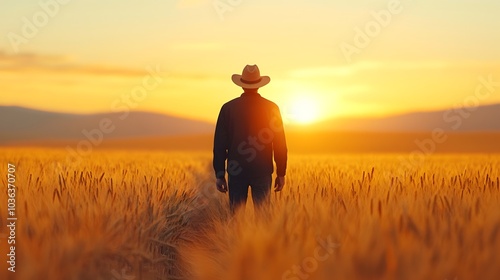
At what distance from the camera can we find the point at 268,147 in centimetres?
795

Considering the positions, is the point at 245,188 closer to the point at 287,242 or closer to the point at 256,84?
the point at 256,84

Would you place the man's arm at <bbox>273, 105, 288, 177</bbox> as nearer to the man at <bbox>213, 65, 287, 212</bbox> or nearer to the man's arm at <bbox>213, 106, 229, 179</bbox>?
the man at <bbox>213, 65, 287, 212</bbox>

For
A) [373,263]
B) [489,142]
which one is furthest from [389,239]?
[489,142]

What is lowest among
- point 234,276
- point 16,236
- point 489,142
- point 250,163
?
point 234,276

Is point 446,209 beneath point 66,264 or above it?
above

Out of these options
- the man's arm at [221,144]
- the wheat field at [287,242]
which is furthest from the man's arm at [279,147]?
the wheat field at [287,242]

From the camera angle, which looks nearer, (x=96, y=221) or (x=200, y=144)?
(x=96, y=221)

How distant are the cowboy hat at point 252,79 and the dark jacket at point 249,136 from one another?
137 millimetres

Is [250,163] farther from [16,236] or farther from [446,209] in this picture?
[16,236]

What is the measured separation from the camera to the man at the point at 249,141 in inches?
308

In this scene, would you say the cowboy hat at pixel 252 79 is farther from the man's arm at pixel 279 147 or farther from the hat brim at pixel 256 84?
the man's arm at pixel 279 147

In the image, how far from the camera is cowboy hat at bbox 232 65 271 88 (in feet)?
26.0

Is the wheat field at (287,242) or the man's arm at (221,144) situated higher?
the man's arm at (221,144)

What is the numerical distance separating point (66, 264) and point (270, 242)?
51.0 inches
